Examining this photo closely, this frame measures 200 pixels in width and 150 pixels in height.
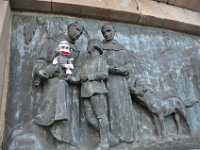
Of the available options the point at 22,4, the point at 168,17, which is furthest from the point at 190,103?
the point at 22,4

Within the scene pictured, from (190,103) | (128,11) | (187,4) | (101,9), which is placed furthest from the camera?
(187,4)

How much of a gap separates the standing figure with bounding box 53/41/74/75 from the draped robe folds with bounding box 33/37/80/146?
0.11 metres

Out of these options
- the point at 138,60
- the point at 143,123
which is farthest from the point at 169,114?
the point at 138,60

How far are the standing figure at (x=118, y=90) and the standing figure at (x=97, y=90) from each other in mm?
135

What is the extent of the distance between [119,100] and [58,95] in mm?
741

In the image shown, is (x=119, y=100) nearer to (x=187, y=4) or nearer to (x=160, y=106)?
Result: (x=160, y=106)

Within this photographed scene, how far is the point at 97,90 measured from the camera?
3971 millimetres

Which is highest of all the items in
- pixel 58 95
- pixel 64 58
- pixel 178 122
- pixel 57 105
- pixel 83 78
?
pixel 64 58

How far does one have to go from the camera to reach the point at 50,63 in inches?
165

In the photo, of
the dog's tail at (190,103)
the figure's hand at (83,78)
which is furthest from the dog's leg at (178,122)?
the figure's hand at (83,78)

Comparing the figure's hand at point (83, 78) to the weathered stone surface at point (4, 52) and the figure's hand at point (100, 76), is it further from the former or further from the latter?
the weathered stone surface at point (4, 52)

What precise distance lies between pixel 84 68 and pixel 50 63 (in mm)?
413

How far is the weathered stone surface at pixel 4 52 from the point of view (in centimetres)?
386

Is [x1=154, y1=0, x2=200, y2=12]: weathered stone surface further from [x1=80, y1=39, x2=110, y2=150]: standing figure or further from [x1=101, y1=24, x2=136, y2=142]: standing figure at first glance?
[x1=80, y1=39, x2=110, y2=150]: standing figure
